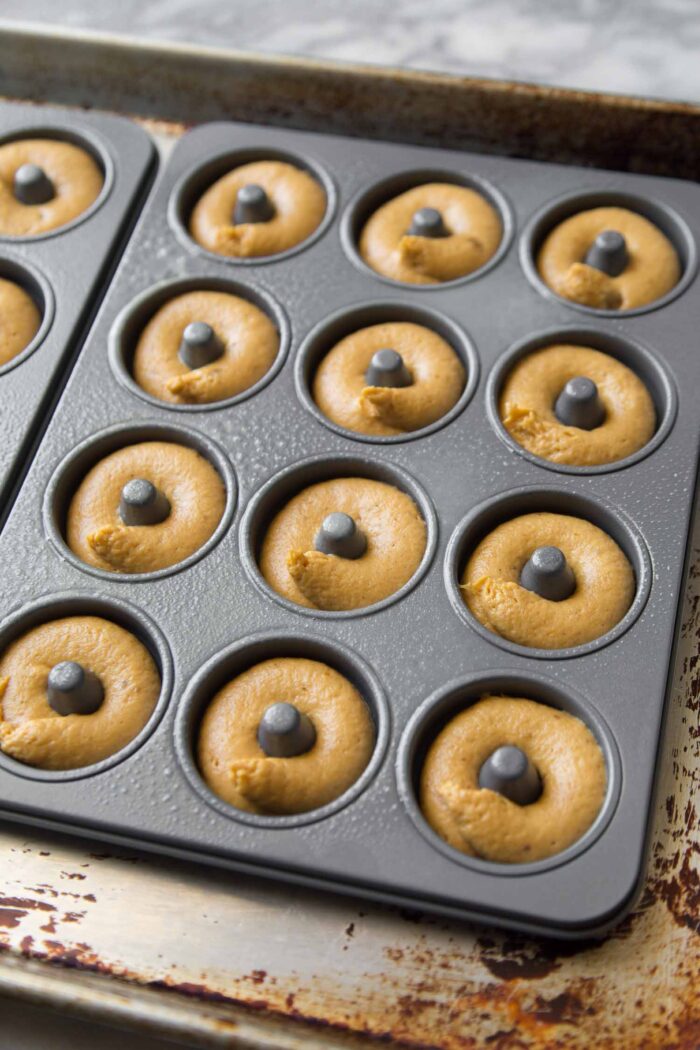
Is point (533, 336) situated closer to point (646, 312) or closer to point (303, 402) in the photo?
point (646, 312)

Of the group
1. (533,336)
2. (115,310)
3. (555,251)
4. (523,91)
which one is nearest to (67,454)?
(115,310)

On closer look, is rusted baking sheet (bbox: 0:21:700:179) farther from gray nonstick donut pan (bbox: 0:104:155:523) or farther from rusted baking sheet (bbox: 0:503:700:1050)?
rusted baking sheet (bbox: 0:503:700:1050)

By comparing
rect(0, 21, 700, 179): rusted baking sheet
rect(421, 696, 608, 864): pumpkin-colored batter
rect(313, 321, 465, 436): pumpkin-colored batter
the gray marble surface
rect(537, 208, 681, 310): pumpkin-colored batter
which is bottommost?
rect(421, 696, 608, 864): pumpkin-colored batter

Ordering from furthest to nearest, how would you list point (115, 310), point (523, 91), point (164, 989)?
point (523, 91) < point (115, 310) < point (164, 989)

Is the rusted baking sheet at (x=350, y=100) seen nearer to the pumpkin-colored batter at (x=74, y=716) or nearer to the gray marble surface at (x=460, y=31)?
the gray marble surface at (x=460, y=31)

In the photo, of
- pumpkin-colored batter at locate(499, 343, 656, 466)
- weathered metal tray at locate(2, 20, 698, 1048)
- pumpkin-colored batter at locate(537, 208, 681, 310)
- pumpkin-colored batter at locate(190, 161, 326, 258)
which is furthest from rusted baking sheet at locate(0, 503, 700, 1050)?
pumpkin-colored batter at locate(190, 161, 326, 258)

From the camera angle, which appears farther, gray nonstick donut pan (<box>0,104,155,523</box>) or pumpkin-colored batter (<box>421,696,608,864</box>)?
gray nonstick donut pan (<box>0,104,155,523</box>)

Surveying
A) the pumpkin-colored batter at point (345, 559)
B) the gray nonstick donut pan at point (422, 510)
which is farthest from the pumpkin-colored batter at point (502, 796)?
the pumpkin-colored batter at point (345, 559)
